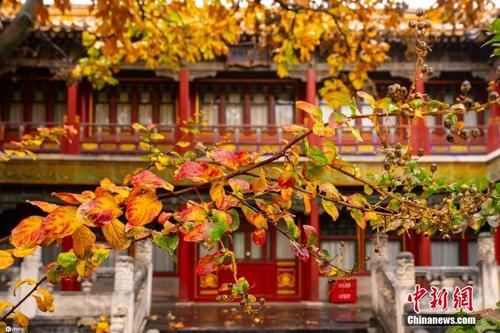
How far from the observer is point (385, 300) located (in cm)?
955

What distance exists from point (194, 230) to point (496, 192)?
169 centimetres

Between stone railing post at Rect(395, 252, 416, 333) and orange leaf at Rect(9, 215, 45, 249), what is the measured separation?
25.5 ft

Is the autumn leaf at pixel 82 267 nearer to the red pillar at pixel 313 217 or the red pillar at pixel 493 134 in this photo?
the red pillar at pixel 313 217

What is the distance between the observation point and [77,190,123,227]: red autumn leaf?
1.56 metres

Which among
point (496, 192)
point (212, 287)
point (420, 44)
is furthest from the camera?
point (212, 287)

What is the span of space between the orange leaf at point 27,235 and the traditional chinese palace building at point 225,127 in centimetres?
1129

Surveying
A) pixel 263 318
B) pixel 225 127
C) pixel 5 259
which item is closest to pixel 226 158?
pixel 5 259

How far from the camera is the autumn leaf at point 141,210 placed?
1.65 m

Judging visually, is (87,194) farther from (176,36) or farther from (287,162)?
(176,36)

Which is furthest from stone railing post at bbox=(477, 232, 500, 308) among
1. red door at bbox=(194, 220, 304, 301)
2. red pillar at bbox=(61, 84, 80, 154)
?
red pillar at bbox=(61, 84, 80, 154)

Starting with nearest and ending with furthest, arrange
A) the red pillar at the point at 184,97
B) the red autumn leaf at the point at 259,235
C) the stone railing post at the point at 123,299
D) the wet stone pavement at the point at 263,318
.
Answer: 1. the red autumn leaf at the point at 259,235
2. the stone railing post at the point at 123,299
3. the wet stone pavement at the point at 263,318
4. the red pillar at the point at 184,97

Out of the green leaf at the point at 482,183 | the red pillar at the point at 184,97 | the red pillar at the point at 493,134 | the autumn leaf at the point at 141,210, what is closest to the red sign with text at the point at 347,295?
the red pillar at the point at 493,134

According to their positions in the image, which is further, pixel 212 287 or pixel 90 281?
pixel 212 287

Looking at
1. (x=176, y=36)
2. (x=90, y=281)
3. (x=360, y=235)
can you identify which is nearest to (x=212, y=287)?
(x=360, y=235)
